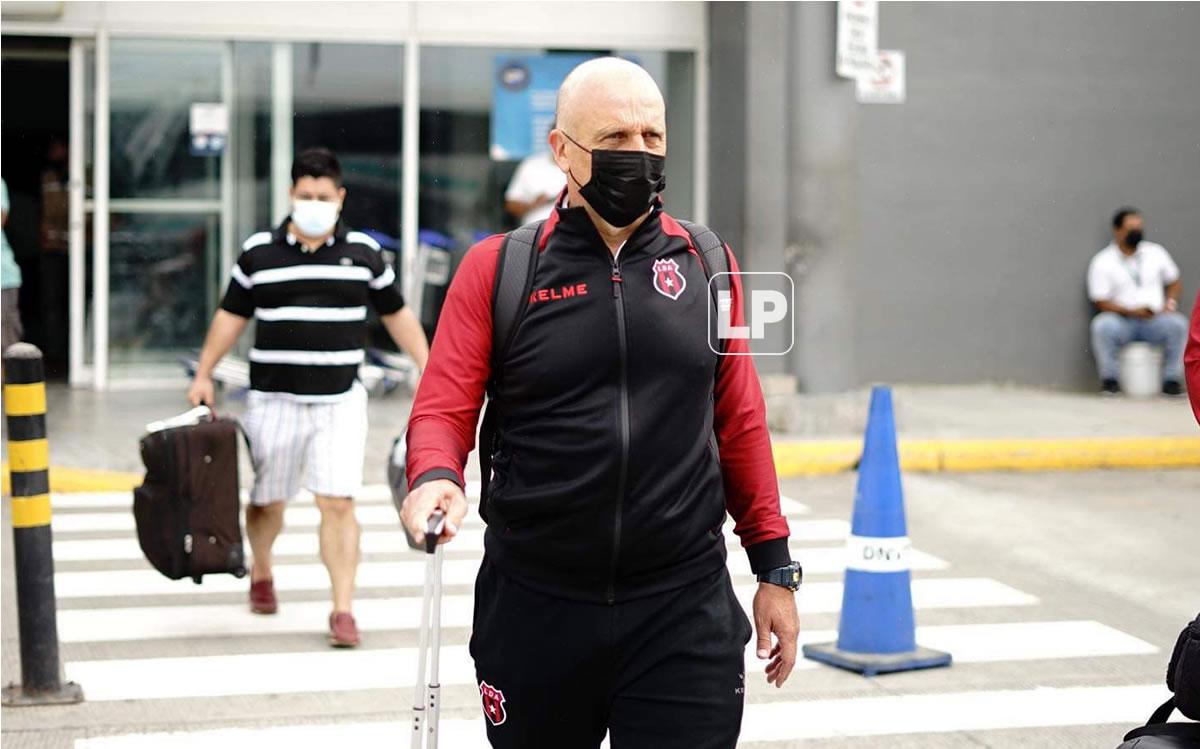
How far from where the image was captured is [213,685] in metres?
6.80

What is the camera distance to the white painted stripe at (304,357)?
7.37 meters

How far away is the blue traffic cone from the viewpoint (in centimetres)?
697

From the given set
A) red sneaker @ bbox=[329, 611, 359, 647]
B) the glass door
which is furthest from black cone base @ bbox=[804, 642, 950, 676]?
the glass door

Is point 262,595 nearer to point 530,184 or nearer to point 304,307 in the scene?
point 304,307

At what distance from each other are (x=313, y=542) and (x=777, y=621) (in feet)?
21.7

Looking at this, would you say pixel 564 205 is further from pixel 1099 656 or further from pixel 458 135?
pixel 458 135

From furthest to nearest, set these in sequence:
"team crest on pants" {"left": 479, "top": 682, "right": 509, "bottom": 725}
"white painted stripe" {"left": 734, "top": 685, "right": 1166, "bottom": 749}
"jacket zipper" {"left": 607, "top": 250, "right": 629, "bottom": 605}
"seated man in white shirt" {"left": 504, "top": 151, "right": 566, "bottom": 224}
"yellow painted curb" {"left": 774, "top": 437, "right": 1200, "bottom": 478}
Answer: "seated man in white shirt" {"left": 504, "top": 151, "right": 566, "bottom": 224}, "yellow painted curb" {"left": 774, "top": 437, "right": 1200, "bottom": 478}, "white painted stripe" {"left": 734, "top": 685, "right": 1166, "bottom": 749}, "team crest on pants" {"left": 479, "top": 682, "right": 509, "bottom": 725}, "jacket zipper" {"left": 607, "top": 250, "right": 629, "bottom": 605}

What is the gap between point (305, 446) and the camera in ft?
24.5

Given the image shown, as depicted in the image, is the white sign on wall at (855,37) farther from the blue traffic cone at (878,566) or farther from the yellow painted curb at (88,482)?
the blue traffic cone at (878,566)

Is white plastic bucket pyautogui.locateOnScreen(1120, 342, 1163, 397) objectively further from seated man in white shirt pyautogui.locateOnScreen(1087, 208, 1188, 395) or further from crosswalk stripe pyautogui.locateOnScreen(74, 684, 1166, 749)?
crosswalk stripe pyautogui.locateOnScreen(74, 684, 1166, 749)

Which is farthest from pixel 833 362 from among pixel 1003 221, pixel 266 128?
pixel 266 128

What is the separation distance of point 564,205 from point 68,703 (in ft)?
12.3

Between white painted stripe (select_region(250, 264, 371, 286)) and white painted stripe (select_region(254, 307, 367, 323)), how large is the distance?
0.39 feet

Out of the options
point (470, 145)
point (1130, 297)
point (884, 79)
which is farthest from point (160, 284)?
point (1130, 297)
